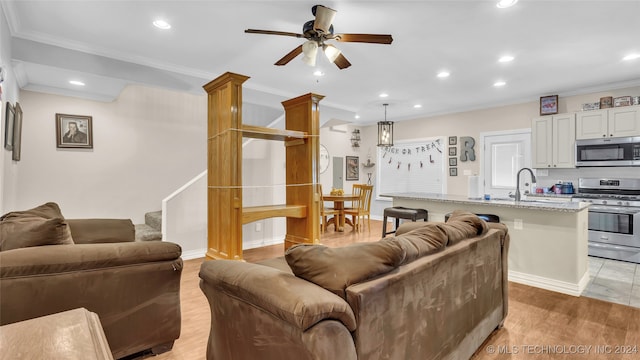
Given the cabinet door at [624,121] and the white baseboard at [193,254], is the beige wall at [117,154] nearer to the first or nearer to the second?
the white baseboard at [193,254]

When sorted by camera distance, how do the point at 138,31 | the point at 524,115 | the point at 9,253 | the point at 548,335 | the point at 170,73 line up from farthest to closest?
the point at 524,115, the point at 170,73, the point at 138,31, the point at 548,335, the point at 9,253

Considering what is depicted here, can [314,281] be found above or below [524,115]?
below

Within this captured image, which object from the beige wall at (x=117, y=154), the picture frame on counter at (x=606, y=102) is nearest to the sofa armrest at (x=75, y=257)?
the beige wall at (x=117, y=154)

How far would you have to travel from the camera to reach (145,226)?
4551mm

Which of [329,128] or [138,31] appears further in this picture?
[329,128]

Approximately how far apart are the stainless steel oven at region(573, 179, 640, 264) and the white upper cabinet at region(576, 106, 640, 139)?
69cm

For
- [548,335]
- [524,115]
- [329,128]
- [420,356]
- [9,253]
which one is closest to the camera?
[420,356]

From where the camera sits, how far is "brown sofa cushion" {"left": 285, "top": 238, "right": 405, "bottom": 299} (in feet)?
3.99

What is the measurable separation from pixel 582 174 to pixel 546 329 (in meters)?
3.71

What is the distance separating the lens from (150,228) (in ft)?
14.4

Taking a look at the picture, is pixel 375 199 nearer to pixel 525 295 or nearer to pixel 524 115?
pixel 524 115

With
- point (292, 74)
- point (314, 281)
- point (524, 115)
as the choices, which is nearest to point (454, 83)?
point (524, 115)

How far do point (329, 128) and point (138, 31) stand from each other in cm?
488

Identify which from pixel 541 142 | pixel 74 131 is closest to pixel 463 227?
pixel 541 142
